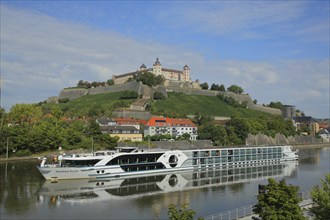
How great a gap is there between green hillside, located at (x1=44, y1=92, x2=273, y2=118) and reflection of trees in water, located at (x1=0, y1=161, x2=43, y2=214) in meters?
41.2

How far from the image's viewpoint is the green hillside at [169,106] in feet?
289

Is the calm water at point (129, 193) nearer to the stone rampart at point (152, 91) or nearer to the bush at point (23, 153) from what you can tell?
the bush at point (23, 153)

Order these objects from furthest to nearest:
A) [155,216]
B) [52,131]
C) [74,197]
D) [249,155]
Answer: [52,131] < [249,155] < [74,197] < [155,216]

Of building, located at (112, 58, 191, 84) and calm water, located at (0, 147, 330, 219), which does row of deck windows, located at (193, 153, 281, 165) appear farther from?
building, located at (112, 58, 191, 84)

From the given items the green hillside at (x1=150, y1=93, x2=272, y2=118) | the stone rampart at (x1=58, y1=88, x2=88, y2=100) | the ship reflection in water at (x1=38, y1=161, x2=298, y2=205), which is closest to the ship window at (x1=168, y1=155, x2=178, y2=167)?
the ship reflection in water at (x1=38, y1=161, x2=298, y2=205)

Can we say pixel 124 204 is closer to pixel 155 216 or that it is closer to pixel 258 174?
pixel 155 216

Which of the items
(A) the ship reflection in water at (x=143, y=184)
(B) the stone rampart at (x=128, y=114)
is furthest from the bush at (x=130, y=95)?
(A) the ship reflection in water at (x=143, y=184)

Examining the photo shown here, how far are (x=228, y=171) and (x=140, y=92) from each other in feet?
195

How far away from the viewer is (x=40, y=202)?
26.2 meters

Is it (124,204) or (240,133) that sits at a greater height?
(240,133)

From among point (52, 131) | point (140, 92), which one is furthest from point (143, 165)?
point (140, 92)

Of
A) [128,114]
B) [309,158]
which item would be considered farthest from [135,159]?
[128,114]

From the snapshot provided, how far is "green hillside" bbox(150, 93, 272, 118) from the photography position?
94.3 metres

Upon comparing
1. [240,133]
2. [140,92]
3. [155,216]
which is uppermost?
[140,92]
